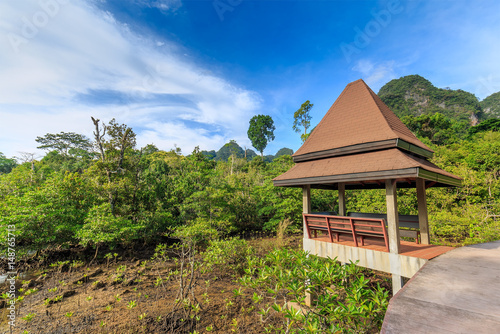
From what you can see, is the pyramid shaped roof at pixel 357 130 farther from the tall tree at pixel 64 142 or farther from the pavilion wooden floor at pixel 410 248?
the tall tree at pixel 64 142

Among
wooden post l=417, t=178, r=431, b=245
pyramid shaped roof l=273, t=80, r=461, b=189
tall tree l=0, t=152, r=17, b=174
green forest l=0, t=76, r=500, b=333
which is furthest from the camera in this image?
tall tree l=0, t=152, r=17, b=174

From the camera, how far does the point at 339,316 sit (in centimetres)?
266

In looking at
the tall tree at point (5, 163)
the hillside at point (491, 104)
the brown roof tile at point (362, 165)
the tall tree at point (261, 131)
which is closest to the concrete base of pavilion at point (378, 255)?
the brown roof tile at point (362, 165)

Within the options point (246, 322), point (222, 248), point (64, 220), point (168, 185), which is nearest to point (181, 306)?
point (246, 322)

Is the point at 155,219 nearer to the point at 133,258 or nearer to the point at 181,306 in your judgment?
the point at 133,258

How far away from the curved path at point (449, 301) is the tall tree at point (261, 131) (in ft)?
129

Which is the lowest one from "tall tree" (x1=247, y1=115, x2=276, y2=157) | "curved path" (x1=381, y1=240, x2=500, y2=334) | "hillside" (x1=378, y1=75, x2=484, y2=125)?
"curved path" (x1=381, y1=240, x2=500, y2=334)

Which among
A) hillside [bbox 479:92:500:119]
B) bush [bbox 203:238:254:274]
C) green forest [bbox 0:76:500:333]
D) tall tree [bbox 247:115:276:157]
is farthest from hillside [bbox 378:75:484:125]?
bush [bbox 203:238:254:274]

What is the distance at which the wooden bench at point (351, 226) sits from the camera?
3.79 metres

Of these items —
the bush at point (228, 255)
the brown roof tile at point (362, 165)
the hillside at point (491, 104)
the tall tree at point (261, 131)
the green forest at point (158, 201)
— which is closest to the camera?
the brown roof tile at point (362, 165)

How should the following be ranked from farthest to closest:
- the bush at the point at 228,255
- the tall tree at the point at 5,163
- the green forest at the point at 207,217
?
the tall tree at the point at 5,163 < the bush at the point at 228,255 < the green forest at the point at 207,217

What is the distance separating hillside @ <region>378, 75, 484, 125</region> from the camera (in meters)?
43.4

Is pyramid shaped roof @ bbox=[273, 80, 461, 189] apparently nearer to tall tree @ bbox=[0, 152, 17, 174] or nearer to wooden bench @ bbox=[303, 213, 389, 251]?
wooden bench @ bbox=[303, 213, 389, 251]

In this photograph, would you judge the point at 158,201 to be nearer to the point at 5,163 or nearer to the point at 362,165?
the point at 362,165
